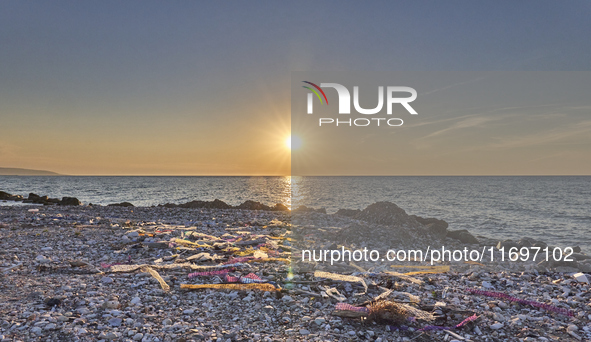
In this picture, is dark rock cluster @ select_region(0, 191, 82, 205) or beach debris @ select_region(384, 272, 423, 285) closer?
beach debris @ select_region(384, 272, 423, 285)

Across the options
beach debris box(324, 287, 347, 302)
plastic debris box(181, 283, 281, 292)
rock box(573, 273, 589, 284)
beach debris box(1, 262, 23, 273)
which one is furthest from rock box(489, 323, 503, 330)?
beach debris box(1, 262, 23, 273)

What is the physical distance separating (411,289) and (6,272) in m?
8.85

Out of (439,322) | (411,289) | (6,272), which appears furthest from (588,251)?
(6,272)

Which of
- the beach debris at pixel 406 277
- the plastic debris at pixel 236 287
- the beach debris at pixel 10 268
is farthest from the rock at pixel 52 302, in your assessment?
the beach debris at pixel 406 277

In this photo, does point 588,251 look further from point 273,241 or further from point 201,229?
point 201,229

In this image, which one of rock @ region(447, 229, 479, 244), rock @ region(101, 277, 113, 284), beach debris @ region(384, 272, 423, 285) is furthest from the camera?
rock @ region(447, 229, 479, 244)

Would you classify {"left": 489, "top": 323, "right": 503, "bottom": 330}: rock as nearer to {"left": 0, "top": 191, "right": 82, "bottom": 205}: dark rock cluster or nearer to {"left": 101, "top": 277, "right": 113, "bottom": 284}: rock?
{"left": 101, "top": 277, "right": 113, "bottom": 284}: rock

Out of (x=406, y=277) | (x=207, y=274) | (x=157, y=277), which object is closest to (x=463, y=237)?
(x=406, y=277)

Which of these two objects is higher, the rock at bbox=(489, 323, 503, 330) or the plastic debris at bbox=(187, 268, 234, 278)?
the plastic debris at bbox=(187, 268, 234, 278)

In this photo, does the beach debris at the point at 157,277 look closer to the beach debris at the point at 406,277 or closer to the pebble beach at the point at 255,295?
the pebble beach at the point at 255,295

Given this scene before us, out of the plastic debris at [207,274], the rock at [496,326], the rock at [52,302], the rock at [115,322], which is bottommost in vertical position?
the rock at [496,326]

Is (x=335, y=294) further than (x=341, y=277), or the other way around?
(x=341, y=277)

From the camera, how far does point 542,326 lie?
5.32 meters

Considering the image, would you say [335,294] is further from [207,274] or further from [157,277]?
[157,277]
